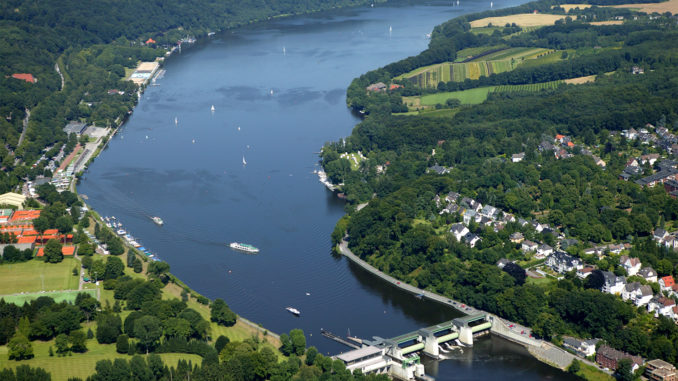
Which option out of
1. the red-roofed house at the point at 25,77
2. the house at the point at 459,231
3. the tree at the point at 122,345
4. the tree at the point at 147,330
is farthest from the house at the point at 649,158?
the red-roofed house at the point at 25,77

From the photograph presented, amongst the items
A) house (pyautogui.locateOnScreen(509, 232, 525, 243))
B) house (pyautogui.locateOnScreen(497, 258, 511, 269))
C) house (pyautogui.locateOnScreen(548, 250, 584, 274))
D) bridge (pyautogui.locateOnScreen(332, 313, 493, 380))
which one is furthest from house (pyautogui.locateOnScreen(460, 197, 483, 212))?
bridge (pyautogui.locateOnScreen(332, 313, 493, 380))

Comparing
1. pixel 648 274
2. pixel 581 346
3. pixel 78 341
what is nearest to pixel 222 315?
pixel 78 341

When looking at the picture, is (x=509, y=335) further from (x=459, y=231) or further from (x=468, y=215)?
(x=468, y=215)

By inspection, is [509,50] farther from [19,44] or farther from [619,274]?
[619,274]

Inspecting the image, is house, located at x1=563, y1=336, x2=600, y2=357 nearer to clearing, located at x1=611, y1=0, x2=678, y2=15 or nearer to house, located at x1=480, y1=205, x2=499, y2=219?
house, located at x1=480, y1=205, x2=499, y2=219

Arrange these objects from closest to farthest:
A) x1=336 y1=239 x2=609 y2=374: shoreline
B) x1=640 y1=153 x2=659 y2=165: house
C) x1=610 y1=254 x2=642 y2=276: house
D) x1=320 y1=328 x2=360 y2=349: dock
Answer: x1=336 y1=239 x2=609 y2=374: shoreline < x1=320 y1=328 x2=360 y2=349: dock < x1=610 y1=254 x2=642 y2=276: house < x1=640 y1=153 x2=659 y2=165: house

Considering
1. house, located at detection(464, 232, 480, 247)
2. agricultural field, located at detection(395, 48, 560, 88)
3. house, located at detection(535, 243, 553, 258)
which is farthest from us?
Result: agricultural field, located at detection(395, 48, 560, 88)
